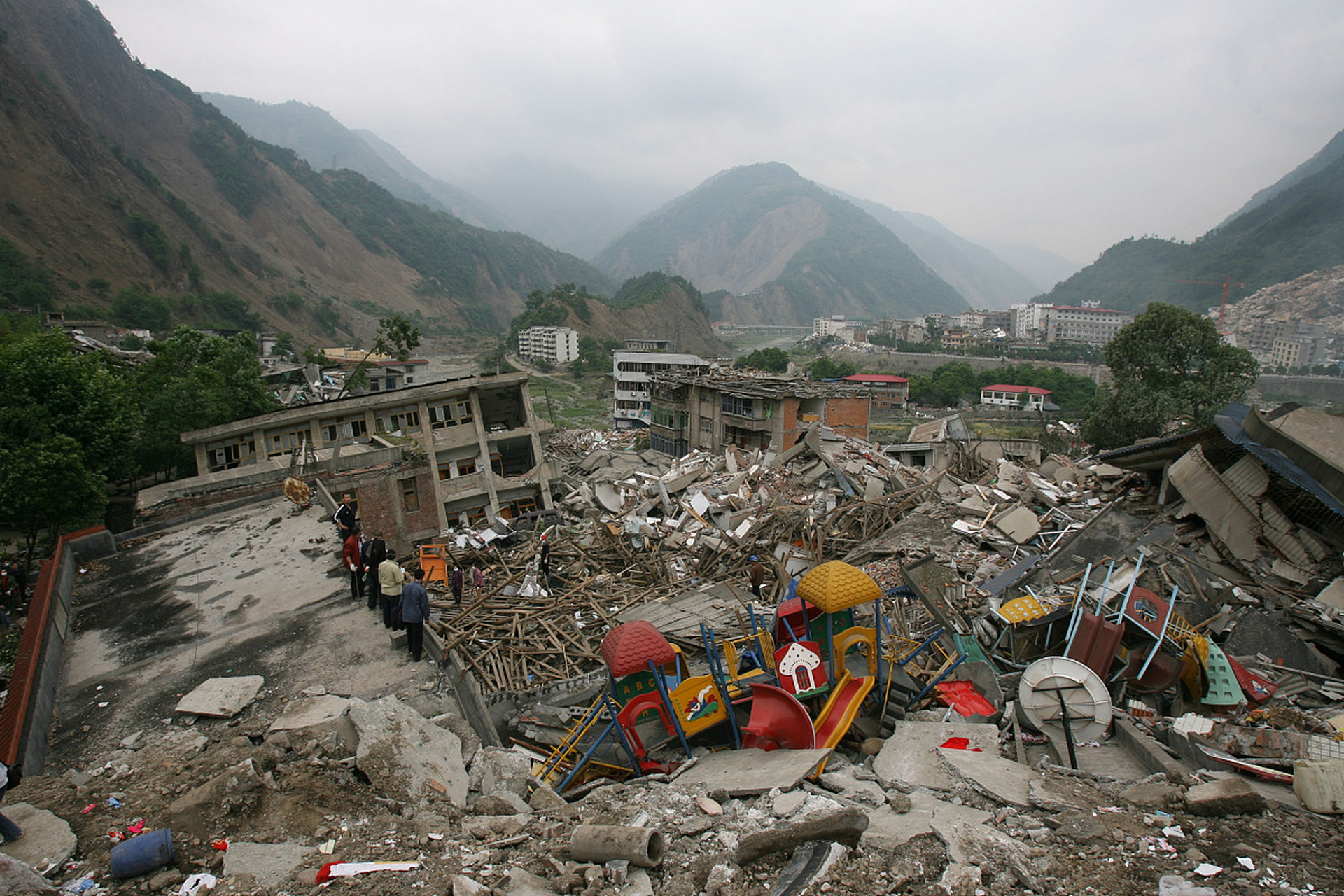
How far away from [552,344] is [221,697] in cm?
8102

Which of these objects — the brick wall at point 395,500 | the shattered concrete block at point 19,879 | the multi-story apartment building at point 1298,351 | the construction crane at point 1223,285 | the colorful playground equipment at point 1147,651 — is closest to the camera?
the shattered concrete block at point 19,879

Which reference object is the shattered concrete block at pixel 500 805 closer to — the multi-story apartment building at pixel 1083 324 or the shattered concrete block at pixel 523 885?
the shattered concrete block at pixel 523 885

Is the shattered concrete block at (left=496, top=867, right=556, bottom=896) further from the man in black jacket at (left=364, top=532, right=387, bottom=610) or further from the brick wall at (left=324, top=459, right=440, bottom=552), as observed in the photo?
the brick wall at (left=324, top=459, right=440, bottom=552)

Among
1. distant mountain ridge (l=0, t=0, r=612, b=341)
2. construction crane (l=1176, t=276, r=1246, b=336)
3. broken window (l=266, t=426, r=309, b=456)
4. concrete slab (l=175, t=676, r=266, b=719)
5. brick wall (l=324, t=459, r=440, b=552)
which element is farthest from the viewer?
construction crane (l=1176, t=276, r=1246, b=336)

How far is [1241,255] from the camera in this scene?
11662 cm

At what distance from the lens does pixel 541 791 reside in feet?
16.8

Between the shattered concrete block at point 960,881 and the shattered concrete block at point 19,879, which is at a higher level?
the shattered concrete block at point 19,879

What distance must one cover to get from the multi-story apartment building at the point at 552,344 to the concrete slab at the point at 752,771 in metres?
80.9

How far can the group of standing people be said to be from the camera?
728 cm

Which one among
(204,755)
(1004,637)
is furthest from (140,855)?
(1004,637)

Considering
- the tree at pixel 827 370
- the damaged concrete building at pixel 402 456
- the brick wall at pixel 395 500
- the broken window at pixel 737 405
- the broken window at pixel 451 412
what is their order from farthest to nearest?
the tree at pixel 827 370
the broken window at pixel 737 405
the broken window at pixel 451 412
the brick wall at pixel 395 500
the damaged concrete building at pixel 402 456

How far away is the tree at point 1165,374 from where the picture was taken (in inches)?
965

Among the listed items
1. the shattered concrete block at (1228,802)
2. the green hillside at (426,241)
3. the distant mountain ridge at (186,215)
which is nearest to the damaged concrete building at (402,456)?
the shattered concrete block at (1228,802)

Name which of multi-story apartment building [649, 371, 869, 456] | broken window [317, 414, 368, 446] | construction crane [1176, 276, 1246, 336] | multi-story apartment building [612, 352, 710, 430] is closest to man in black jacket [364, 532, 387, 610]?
broken window [317, 414, 368, 446]
